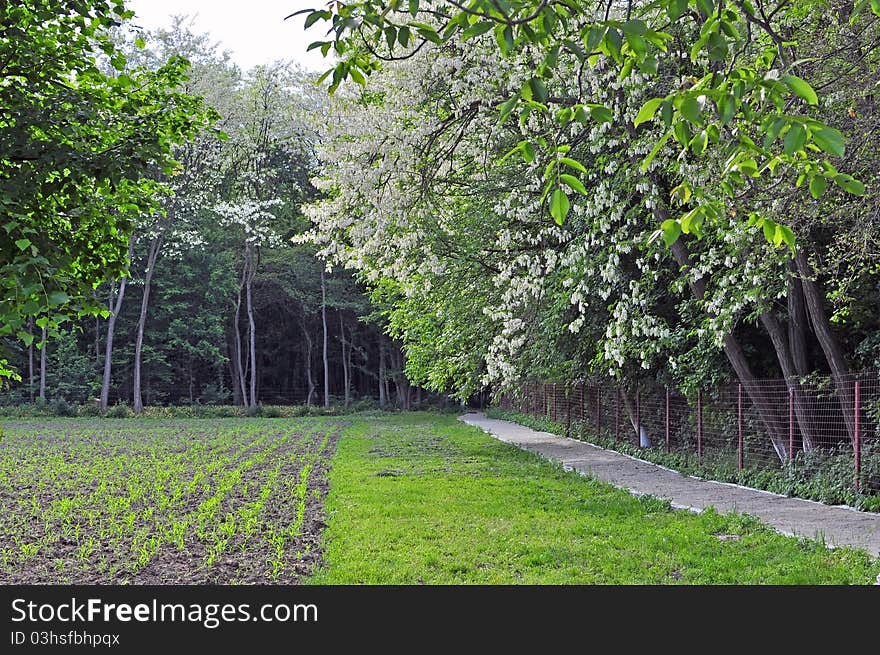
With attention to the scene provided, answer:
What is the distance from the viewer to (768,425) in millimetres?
12344

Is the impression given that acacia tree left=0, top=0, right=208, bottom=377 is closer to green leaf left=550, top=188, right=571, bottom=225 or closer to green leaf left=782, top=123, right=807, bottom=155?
green leaf left=550, top=188, right=571, bottom=225

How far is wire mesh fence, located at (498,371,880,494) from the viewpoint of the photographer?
10.1 meters

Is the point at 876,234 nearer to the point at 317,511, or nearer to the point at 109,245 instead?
the point at 317,511

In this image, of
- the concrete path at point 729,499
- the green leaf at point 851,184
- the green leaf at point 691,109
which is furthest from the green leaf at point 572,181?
the concrete path at point 729,499

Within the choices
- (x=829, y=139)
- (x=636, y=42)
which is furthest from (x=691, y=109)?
(x=829, y=139)

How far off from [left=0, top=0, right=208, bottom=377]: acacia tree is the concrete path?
6.90m

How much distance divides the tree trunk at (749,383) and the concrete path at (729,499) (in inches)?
36.9

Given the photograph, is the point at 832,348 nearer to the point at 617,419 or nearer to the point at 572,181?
the point at 617,419

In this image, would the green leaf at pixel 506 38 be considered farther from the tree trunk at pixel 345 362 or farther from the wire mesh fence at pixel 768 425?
the tree trunk at pixel 345 362

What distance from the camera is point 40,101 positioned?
7273 mm

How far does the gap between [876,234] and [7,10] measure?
871 centimetres

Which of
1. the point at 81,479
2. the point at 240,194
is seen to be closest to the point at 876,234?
the point at 81,479

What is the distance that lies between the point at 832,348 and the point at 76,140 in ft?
30.0

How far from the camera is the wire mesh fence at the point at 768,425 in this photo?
33.2ft
